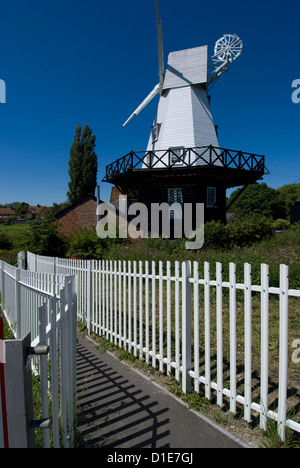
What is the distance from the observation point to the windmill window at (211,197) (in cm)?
1931

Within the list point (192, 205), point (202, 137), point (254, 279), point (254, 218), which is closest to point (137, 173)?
point (192, 205)

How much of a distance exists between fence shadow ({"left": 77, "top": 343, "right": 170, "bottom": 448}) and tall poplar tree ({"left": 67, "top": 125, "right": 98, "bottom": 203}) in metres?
31.1

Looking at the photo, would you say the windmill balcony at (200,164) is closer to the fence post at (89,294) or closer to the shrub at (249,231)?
the shrub at (249,231)

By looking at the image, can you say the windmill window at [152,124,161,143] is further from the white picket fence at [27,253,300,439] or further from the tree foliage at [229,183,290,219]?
the tree foliage at [229,183,290,219]

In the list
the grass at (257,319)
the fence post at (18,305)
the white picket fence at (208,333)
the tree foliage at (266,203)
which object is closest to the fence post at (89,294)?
the white picket fence at (208,333)

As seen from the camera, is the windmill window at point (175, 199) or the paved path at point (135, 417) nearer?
the paved path at point (135, 417)

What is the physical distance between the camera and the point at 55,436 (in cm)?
181

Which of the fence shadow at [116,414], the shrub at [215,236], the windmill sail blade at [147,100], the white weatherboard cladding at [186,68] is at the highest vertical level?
the white weatherboard cladding at [186,68]

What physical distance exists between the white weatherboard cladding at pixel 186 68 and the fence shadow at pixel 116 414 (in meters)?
22.2

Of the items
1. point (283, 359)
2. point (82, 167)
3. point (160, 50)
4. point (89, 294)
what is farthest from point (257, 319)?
point (82, 167)

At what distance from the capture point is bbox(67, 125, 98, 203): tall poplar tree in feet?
109

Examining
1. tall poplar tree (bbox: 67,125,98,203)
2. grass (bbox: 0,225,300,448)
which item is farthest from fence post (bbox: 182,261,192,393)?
tall poplar tree (bbox: 67,125,98,203)

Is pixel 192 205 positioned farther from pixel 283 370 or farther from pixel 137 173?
pixel 283 370

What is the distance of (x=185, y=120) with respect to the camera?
2008 cm
